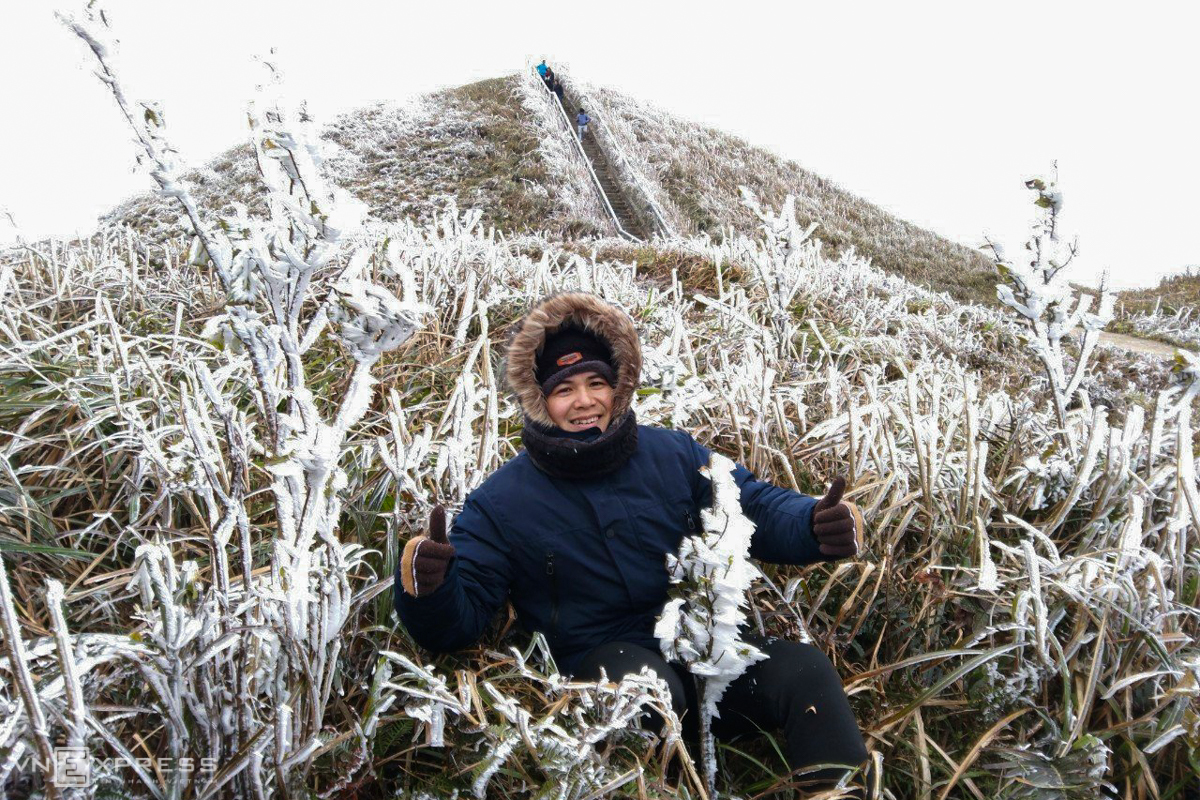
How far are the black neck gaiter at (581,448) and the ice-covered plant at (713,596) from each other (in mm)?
435

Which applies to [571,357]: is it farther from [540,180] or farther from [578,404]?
[540,180]

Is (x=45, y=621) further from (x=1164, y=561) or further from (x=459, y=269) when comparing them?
(x=1164, y=561)

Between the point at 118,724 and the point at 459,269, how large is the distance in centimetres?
308

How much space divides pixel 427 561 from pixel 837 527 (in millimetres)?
970

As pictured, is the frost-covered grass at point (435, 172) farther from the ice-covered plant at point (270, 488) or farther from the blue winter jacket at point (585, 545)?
the ice-covered plant at point (270, 488)

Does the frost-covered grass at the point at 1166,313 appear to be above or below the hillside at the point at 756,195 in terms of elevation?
below

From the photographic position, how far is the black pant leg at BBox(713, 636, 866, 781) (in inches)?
61.4

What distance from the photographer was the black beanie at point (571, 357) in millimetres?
2014

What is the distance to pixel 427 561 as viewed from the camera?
151 cm

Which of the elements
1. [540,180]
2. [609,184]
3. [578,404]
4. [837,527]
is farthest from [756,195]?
[837,527]

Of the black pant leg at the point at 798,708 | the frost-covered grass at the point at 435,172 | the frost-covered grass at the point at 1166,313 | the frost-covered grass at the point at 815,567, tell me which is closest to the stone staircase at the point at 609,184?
the frost-covered grass at the point at 435,172

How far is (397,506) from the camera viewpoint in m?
1.95

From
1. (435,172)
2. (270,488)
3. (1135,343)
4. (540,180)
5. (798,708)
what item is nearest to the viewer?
(270,488)

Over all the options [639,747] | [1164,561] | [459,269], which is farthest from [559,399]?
[459,269]
